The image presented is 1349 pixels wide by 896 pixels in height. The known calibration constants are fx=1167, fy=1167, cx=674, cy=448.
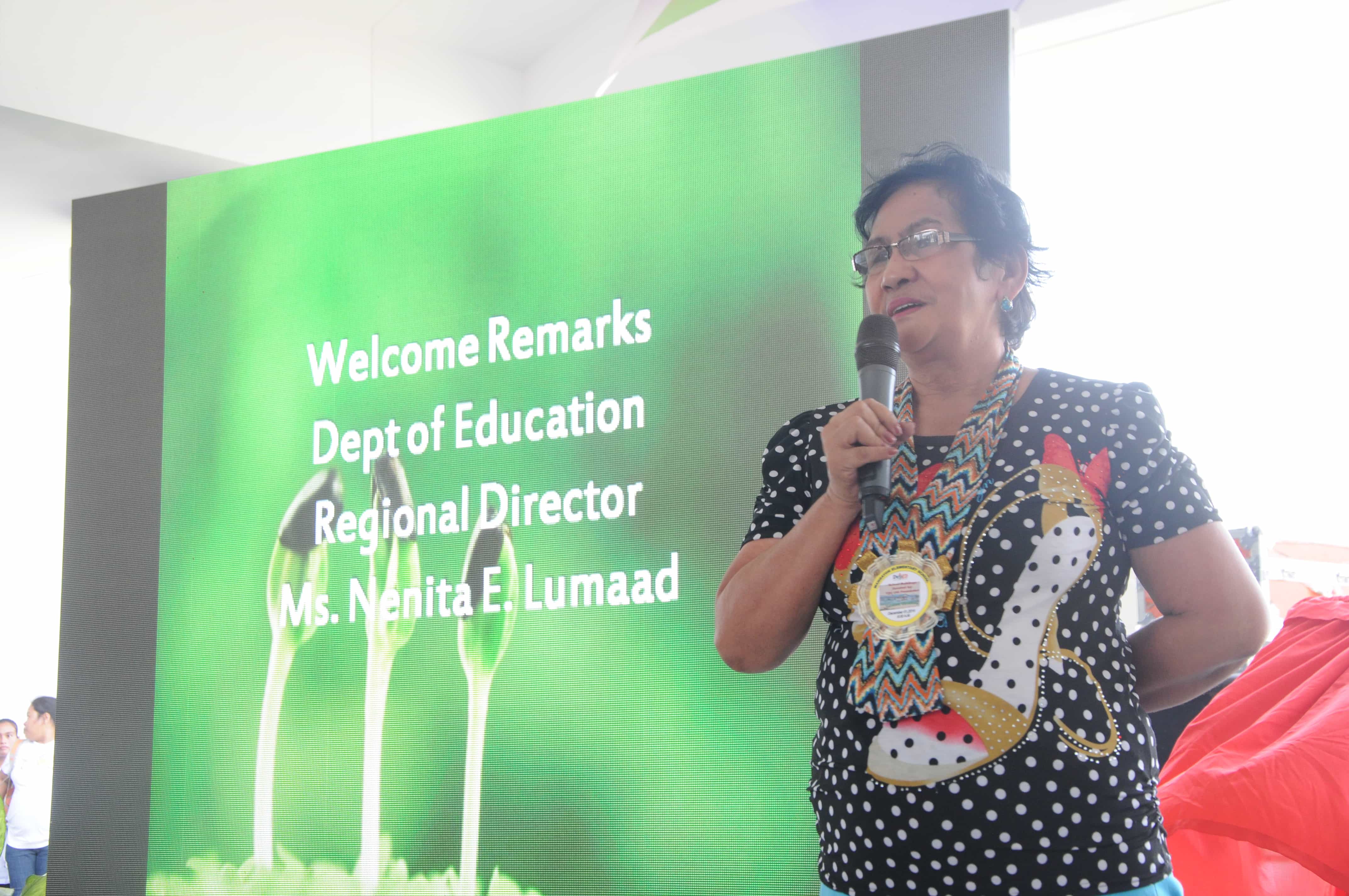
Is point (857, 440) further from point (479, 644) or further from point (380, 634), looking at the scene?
point (380, 634)

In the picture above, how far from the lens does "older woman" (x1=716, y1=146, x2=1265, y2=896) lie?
1.14m

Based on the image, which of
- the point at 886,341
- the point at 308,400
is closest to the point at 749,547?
the point at 886,341

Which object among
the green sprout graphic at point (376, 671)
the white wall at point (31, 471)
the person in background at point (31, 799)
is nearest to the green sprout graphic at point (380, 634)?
the green sprout graphic at point (376, 671)

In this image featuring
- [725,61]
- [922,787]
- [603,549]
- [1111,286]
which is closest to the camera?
[922,787]

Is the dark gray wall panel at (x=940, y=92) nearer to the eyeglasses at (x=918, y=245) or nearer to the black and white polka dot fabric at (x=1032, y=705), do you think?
the eyeglasses at (x=918, y=245)

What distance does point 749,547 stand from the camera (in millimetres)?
1402

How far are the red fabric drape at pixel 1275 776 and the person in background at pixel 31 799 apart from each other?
19.4ft

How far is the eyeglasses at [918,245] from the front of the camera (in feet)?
4.64

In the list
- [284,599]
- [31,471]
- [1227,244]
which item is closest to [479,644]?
[284,599]

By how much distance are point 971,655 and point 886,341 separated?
38 centimetres

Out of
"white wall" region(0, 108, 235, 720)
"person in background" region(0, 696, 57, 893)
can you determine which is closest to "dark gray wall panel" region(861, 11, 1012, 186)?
"white wall" region(0, 108, 235, 720)

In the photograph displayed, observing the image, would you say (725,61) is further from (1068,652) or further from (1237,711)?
(1068,652)

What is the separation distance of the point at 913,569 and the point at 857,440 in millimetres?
153

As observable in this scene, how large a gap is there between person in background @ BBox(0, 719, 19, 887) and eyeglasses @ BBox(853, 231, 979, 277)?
6562 mm
